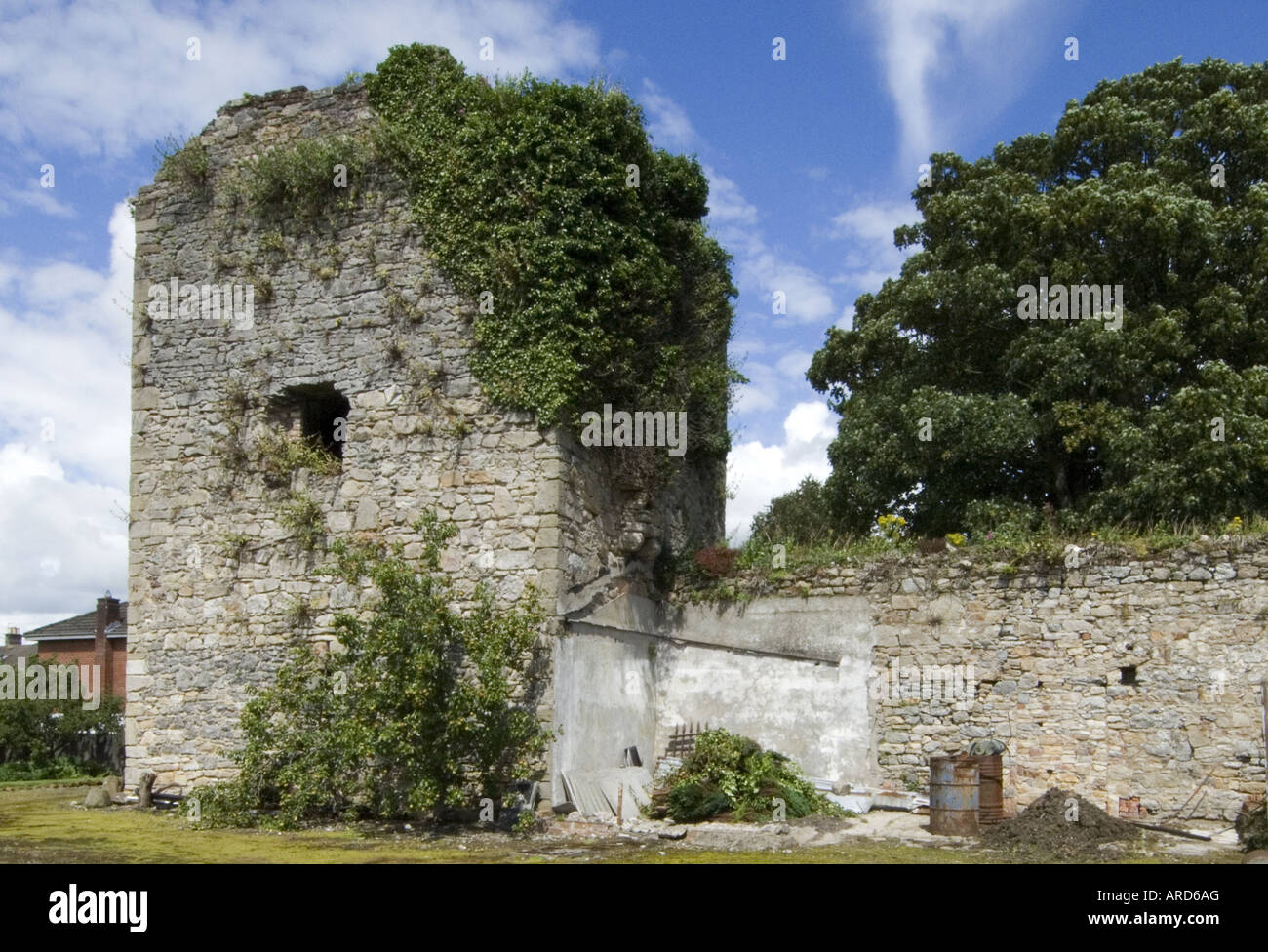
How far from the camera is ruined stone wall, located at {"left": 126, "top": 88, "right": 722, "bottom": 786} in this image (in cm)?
1249

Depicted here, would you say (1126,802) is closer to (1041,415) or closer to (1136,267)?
(1041,415)

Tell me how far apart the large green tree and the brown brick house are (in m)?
26.1

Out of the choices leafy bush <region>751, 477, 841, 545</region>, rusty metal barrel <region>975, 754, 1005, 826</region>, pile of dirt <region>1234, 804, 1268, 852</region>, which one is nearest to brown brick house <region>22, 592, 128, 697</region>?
leafy bush <region>751, 477, 841, 545</region>

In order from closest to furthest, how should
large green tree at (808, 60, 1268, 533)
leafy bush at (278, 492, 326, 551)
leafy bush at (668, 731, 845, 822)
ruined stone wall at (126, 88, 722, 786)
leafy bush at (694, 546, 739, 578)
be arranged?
leafy bush at (668, 731, 845, 822)
ruined stone wall at (126, 88, 722, 786)
leafy bush at (278, 492, 326, 551)
leafy bush at (694, 546, 739, 578)
large green tree at (808, 60, 1268, 533)

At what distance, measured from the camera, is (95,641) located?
3778 cm

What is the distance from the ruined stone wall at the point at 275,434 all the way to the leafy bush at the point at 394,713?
0.44m

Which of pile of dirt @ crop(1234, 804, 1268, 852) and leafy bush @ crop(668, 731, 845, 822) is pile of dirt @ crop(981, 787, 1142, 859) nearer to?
pile of dirt @ crop(1234, 804, 1268, 852)

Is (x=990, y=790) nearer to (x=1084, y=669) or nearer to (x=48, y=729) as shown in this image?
(x=1084, y=669)

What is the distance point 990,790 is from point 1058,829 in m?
1.09

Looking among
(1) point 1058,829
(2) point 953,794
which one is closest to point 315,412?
(2) point 953,794

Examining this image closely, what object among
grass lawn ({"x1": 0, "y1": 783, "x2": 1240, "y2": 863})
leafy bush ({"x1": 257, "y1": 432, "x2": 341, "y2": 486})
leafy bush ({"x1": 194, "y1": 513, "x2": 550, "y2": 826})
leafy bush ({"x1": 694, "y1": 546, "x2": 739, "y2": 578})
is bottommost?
grass lawn ({"x1": 0, "y1": 783, "x2": 1240, "y2": 863})

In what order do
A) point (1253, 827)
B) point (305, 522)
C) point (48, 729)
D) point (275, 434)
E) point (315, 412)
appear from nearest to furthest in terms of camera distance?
1. point (1253, 827)
2. point (305, 522)
3. point (275, 434)
4. point (315, 412)
5. point (48, 729)

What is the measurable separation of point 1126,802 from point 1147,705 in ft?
3.39

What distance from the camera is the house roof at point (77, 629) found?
37906 mm
